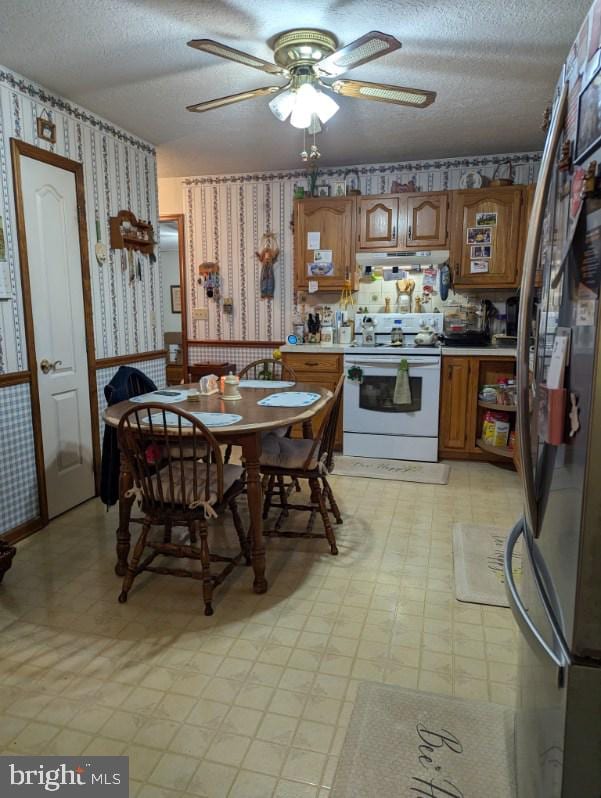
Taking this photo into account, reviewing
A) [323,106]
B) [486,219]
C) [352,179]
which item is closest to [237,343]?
[352,179]

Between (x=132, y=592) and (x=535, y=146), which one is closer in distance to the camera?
(x=132, y=592)

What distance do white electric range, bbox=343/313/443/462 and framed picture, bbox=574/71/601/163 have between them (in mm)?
3182

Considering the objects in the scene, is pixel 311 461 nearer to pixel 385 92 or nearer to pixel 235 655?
pixel 235 655

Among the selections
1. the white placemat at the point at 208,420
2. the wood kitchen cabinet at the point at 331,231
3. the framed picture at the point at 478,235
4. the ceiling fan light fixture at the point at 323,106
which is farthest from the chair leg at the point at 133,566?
the framed picture at the point at 478,235

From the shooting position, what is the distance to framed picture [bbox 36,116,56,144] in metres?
2.92

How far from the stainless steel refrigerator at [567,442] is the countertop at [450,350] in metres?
2.98

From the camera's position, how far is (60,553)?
2.72 metres

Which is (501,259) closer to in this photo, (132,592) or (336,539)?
(336,539)

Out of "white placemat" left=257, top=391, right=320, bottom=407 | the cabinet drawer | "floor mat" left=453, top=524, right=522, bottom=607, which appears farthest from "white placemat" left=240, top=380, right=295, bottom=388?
"floor mat" left=453, top=524, right=522, bottom=607

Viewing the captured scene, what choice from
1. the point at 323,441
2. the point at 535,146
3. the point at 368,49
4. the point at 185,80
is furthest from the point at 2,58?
the point at 535,146

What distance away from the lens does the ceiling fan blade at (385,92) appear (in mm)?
2320

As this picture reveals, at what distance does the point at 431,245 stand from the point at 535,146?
1.06m

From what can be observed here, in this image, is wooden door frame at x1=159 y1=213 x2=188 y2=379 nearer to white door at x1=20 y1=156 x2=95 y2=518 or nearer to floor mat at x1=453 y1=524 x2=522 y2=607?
white door at x1=20 y1=156 x2=95 y2=518

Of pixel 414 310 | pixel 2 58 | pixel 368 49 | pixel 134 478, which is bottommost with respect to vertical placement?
pixel 134 478
